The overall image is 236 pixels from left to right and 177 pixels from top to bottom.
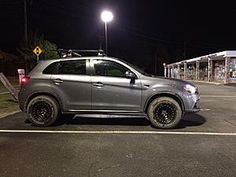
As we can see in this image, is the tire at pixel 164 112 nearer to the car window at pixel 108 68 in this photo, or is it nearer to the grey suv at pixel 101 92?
the grey suv at pixel 101 92

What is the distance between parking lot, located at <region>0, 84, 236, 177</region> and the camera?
5453 millimetres

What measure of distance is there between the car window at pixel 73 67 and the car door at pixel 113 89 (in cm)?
29

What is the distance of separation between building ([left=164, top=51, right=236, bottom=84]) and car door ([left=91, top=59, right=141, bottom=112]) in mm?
31422

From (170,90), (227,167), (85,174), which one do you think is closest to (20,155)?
(85,174)

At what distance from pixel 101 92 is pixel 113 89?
1.03 feet

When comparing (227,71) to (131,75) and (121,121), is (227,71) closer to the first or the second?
(121,121)

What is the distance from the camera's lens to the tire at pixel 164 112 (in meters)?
8.81

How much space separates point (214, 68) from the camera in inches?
1779

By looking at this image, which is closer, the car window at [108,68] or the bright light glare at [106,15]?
the car window at [108,68]

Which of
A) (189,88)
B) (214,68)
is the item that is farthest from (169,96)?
(214,68)

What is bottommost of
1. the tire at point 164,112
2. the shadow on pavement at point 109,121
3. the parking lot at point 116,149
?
the parking lot at point 116,149

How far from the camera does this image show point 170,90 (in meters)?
8.76

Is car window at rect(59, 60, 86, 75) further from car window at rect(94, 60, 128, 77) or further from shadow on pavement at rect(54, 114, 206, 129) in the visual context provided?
Result: shadow on pavement at rect(54, 114, 206, 129)

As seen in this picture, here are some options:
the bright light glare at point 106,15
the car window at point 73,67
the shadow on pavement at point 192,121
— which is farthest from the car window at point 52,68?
the bright light glare at point 106,15
